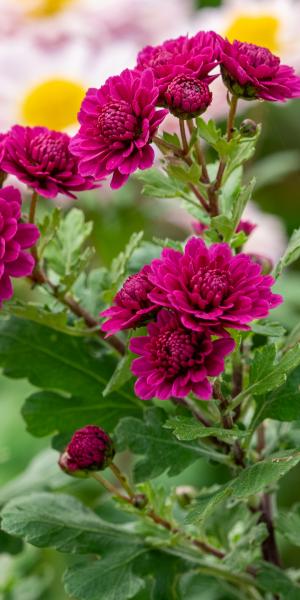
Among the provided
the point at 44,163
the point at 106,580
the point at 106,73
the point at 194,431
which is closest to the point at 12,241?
the point at 44,163

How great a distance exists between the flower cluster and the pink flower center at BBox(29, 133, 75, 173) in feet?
0.43

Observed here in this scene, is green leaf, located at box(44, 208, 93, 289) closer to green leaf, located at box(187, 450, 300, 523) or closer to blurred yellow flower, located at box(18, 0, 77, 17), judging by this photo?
green leaf, located at box(187, 450, 300, 523)

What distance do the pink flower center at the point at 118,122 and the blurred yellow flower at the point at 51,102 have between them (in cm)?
98

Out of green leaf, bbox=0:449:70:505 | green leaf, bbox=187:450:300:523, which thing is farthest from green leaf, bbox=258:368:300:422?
green leaf, bbox=0:449:70:505

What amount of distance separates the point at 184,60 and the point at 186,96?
0.05 meters

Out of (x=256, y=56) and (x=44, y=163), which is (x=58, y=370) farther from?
(x=256, y=56)

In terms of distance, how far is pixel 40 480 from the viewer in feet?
3.29

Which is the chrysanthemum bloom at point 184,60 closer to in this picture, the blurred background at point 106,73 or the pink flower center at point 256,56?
the pink flower center at point 256,56

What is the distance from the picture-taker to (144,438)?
2.58ft

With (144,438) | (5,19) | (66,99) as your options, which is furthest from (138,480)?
(5,19)

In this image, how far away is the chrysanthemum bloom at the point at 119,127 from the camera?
661 mm

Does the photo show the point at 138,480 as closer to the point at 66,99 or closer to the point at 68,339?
the point at 68,339

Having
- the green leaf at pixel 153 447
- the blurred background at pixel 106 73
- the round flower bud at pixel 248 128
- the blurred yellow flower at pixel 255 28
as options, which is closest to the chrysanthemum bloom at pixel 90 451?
the green leaf at pixel 153 447

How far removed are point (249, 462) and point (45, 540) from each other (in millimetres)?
172
